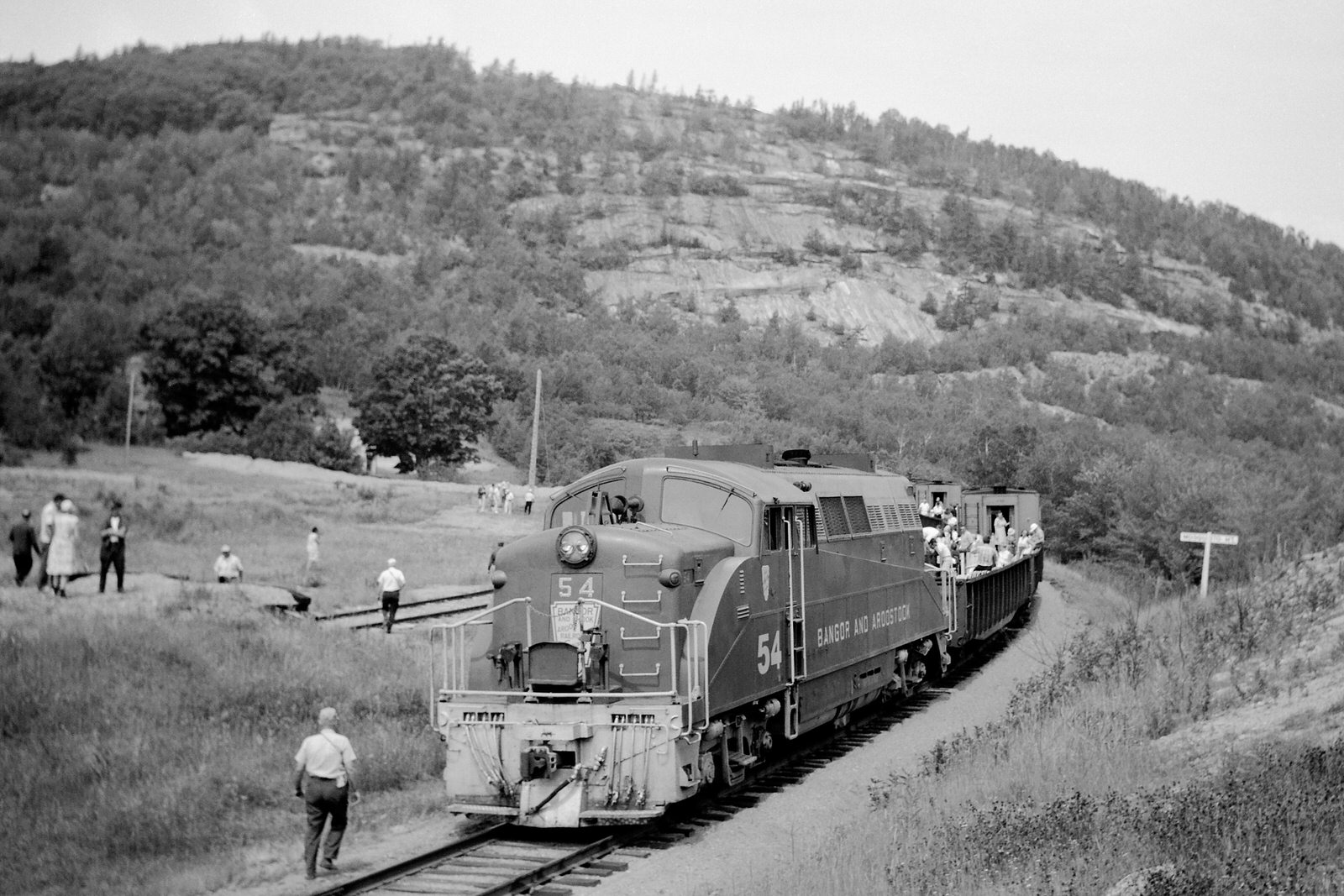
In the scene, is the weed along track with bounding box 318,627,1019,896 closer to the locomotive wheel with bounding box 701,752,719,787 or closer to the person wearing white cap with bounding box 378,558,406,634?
the locomotive wheel with bounding box 701,752,719,787

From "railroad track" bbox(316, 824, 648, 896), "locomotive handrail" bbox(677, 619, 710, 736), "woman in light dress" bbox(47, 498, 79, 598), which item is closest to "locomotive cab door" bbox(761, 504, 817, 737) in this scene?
"locomotive handrail" bbox(677, 619, 710, 736)

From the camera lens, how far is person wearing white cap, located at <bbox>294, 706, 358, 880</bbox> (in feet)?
35.1

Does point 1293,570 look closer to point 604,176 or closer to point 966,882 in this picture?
point 966,882

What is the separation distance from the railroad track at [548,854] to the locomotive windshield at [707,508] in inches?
115

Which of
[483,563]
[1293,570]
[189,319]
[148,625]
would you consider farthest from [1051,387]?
[148,625]

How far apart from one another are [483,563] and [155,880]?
30.2 metres

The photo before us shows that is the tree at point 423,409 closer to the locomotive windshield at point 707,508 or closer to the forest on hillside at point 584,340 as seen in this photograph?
the forest on hillside at point 584,340

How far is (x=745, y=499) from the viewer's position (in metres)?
12.9

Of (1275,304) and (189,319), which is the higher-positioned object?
(1275,304)

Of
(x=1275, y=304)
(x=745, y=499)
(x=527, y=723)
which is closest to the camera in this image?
(x=527, y=723)

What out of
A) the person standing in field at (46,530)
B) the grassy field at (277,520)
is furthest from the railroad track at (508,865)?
the grassy field at (277,520)

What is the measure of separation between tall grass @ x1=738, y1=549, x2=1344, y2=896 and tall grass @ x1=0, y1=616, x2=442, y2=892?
20.4 ft

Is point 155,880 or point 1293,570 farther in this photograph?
point 1293,570

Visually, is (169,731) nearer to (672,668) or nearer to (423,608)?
(672,668)
